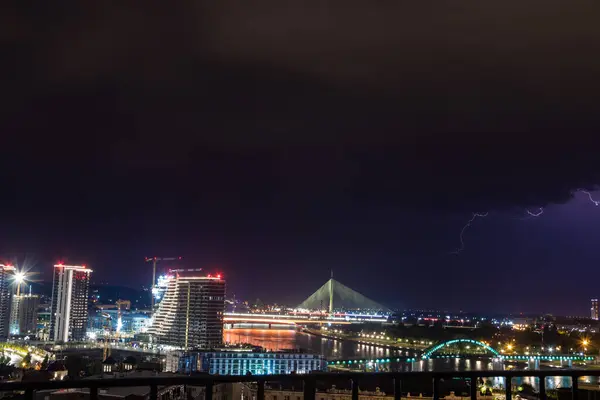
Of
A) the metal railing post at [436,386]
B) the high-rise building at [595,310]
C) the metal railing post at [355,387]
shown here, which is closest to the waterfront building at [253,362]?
the metal railing post at [436,386]

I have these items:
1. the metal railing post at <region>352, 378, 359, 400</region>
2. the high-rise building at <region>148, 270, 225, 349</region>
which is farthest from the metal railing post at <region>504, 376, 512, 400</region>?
the high-rise building at <region>148, 270, 225, 349</region>

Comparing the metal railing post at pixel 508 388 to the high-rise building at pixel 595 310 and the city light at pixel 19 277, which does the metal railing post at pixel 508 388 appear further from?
the high-rise building at pixel 595 310

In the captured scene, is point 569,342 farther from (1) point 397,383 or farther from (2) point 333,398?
(1) point 397,383

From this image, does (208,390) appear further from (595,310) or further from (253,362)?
(595,310)

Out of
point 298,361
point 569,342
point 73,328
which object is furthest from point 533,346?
point 73,328

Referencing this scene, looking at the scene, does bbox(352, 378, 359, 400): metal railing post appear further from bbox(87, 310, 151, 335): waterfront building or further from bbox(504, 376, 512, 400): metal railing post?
bbox(87, 310, 151, 335): waterfront building

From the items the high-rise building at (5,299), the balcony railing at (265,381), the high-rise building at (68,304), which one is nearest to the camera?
the balcony railing at (265,381)
